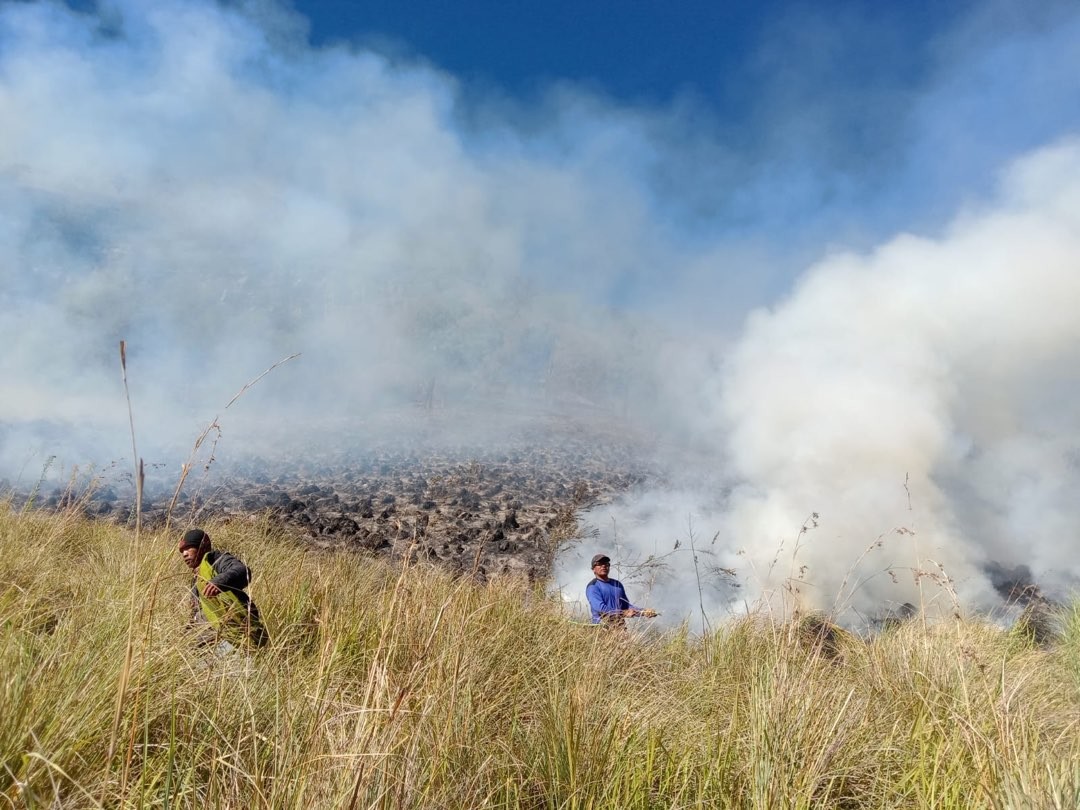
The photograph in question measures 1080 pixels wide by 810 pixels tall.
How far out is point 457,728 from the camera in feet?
7.74

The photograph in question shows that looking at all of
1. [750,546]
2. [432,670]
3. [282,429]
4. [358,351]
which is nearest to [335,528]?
[750,546]

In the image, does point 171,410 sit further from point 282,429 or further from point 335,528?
point 335,528

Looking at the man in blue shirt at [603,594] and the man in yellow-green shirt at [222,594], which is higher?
the man in yellow-green shirt at [222,594]

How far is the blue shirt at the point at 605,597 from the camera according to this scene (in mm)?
6438

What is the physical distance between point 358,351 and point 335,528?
4223cm

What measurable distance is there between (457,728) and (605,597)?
14.4 ft

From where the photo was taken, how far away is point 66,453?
16.5 meters

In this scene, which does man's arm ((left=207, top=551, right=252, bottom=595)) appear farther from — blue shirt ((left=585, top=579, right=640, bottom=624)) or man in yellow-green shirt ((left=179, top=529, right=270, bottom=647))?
blue shirt ((left=585, top=579, right=640, bottom=624))

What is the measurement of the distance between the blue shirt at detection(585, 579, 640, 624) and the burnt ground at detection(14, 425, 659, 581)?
140 centimetres

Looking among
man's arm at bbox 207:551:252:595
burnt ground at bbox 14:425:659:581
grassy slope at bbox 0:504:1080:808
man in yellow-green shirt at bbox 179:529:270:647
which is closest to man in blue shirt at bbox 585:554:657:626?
burnt ground at bbox 14:425:659:581

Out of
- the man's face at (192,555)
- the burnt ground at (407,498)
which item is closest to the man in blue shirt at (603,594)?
the burnt ground at (407,498)

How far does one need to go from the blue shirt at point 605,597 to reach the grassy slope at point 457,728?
2.39 m

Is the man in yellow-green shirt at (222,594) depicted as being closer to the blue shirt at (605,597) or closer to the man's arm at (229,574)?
the man's arm at (229,574)

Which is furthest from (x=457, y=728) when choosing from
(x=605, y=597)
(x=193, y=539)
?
(x=605, y=597)
